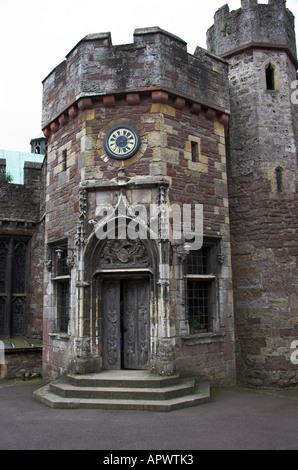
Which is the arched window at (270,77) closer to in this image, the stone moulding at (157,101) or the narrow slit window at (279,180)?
the stone moulding at (157,101)

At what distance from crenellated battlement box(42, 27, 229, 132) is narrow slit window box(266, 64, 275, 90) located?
213 cm

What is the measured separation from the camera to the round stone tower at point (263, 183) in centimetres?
950

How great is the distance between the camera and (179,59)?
29.5ft

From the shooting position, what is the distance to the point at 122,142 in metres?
8.67

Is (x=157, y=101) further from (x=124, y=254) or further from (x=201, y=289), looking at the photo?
(x=201, y=289)

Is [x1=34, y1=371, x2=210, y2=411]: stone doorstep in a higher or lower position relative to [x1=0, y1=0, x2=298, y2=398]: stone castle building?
lower

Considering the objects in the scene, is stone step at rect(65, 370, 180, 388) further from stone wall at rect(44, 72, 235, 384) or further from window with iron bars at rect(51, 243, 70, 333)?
window with iron bars at rect(51, 243, 70, 333)

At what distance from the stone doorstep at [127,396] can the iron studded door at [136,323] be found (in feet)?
3.17

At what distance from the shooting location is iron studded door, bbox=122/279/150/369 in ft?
27.3

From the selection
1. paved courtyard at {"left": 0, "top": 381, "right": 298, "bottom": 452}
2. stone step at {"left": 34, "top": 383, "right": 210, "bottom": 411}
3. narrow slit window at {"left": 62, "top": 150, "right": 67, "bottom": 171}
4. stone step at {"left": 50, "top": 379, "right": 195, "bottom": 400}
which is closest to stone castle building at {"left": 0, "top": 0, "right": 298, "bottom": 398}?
narrow slit window at {"left": 62, "top": 150, "right": 67, "bottom": 171}

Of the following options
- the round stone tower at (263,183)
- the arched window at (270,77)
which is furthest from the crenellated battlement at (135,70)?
the arched window at (270,77)

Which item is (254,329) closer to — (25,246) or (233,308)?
(233,308)

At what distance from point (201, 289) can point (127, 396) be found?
3.04m
